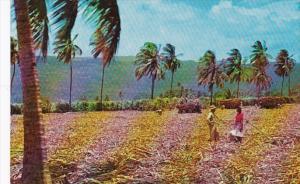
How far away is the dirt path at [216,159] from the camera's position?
460 centimetres

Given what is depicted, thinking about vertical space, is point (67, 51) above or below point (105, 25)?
below

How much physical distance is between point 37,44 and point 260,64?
1160mm

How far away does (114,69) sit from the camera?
185 inches

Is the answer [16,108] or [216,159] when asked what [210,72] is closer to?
[216,159]

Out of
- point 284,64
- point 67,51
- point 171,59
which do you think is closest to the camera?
point 284,64

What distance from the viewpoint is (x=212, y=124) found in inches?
183

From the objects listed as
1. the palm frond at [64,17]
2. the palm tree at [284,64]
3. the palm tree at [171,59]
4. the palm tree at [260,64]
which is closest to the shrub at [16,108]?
the palm frond at [64,17]

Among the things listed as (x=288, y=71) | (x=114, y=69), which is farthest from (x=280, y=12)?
(x=114, y=69)

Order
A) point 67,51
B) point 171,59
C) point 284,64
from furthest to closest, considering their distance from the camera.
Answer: point 67,51 → point 171,59 → point 284,64

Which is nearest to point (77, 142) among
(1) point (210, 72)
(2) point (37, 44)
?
(2) point (37, 44)

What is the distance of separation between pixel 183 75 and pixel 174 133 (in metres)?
0.35

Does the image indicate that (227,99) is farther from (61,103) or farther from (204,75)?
(61,103)

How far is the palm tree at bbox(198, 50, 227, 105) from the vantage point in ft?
14.9

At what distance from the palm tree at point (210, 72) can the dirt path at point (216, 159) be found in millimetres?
199
